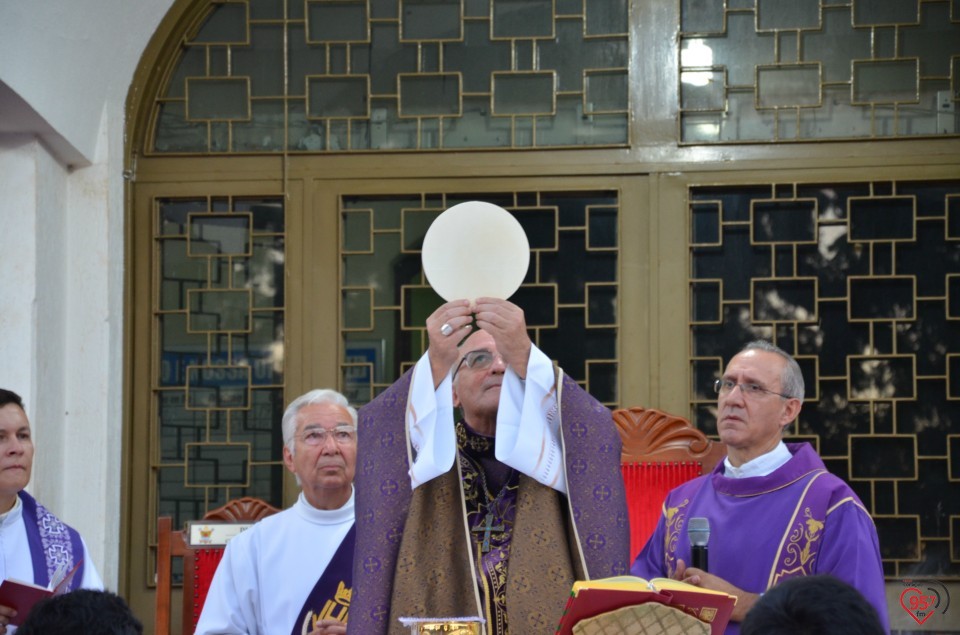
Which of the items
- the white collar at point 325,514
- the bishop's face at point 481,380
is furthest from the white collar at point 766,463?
the white collar at point 325,514

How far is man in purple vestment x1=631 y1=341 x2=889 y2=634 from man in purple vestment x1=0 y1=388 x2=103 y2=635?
191cm

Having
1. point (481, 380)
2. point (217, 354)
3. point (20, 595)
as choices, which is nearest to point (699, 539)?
point (481, 380)

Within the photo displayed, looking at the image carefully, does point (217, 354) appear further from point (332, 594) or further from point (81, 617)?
point (81, 617)

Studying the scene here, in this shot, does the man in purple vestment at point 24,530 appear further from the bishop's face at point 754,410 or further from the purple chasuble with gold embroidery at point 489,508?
the bishop's face at point 754,410

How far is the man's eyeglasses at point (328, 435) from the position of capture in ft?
16.6

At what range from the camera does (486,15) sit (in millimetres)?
6512

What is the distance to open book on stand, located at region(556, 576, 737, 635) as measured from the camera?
2.96 m

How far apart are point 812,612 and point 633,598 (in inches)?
34.0

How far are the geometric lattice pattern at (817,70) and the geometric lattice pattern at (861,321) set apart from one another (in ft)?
0.91

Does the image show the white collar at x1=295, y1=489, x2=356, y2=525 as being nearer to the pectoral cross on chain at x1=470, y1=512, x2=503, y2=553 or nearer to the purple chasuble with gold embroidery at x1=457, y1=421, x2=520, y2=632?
the purple chasuble with gold embroidery at x1=457, y1=421, x2=520, y2=632

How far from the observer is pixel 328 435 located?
5.05 meters

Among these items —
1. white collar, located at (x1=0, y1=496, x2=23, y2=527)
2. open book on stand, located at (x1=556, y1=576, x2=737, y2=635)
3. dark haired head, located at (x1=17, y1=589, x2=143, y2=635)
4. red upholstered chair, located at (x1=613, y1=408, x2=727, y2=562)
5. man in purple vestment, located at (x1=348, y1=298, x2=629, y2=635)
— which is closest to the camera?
dark haired head, located at (x1=17, y1=589, x2=143, y2=635)

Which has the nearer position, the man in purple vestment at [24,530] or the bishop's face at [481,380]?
the bishop's face at [481,380]

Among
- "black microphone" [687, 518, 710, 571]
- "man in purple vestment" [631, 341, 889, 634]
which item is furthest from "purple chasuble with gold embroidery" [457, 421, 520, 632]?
"man in purple vestment" [631, 341, 889, 634]
